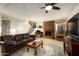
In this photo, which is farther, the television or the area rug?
the area rug

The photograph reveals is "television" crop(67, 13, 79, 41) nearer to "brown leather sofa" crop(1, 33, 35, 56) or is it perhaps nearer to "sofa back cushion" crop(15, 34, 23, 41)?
"brown leather sofa" crop(1, 33, 35, 56)

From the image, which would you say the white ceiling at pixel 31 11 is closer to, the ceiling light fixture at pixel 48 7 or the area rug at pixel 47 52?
the ceiling light fixture at pixel 48 7

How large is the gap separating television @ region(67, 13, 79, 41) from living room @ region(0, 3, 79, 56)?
0.07m

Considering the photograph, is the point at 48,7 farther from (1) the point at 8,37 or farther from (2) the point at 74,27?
(1) the point at 8,37

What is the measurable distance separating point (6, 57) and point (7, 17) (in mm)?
883

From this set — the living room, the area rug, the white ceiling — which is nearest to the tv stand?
the living room

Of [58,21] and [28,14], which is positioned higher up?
[28,14]

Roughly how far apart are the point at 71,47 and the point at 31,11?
45.2 inches

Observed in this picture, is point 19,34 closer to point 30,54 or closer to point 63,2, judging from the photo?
point 30,54

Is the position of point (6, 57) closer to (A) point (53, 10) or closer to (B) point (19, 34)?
(B) point (19, 34)

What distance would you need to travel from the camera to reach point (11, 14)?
85.4 inches

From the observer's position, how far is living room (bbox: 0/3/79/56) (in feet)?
7.00

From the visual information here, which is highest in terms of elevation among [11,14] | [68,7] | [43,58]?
[68,7]

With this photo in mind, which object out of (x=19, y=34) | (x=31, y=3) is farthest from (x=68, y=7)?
(x=19, y=34)
